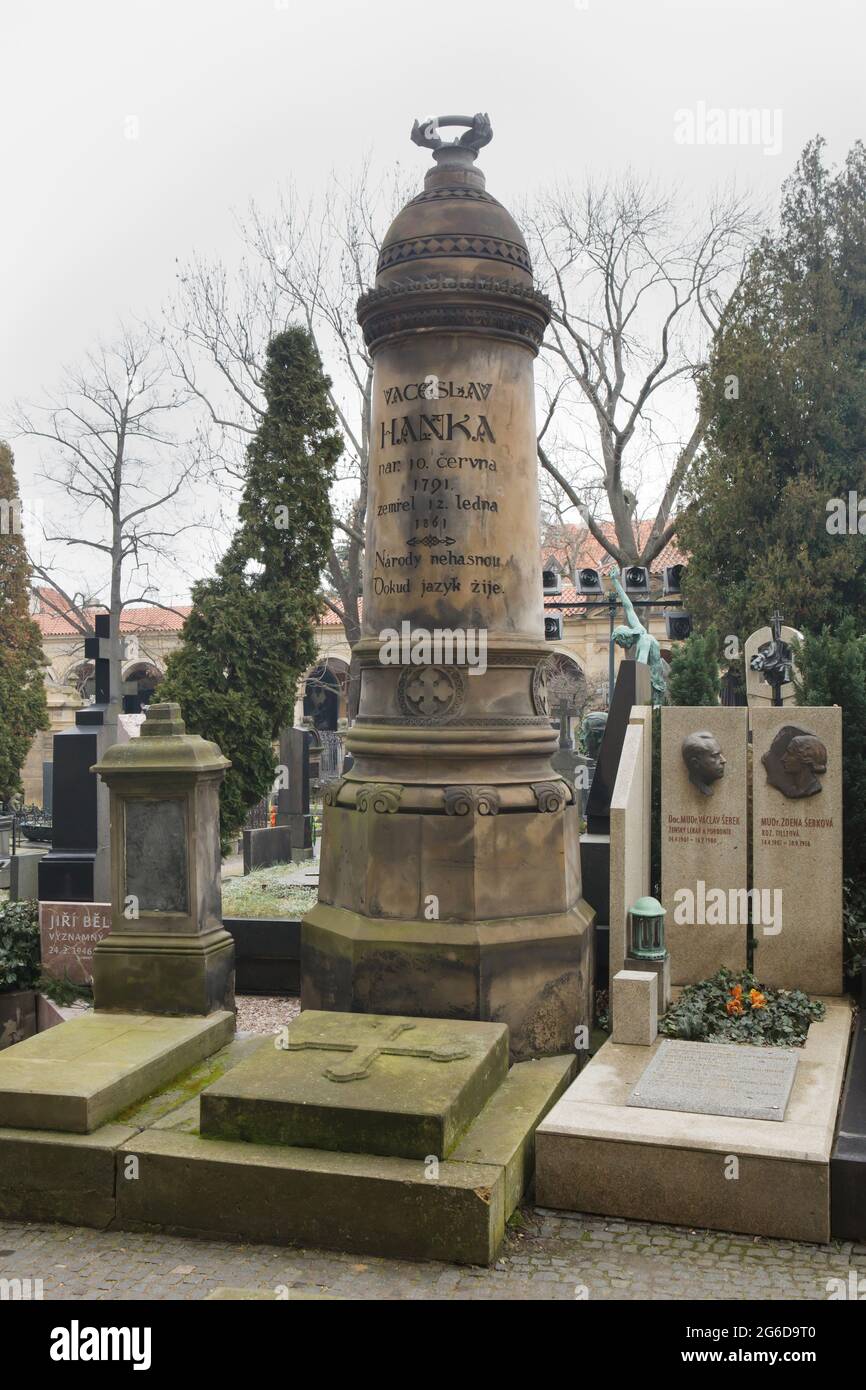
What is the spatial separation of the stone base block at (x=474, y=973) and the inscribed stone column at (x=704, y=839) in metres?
1.42

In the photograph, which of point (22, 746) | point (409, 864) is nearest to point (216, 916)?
point (409, 864)

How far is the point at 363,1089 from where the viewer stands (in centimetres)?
526

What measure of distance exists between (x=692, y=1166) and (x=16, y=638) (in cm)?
2564

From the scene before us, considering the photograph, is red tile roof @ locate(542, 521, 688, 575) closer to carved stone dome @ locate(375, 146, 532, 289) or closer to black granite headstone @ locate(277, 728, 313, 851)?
black granite headstone @ locate(277, 728, 313, 851)

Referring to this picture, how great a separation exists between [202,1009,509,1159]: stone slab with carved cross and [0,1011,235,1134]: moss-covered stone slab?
61 centimetres

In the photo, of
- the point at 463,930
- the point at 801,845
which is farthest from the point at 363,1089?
the point at 801,845

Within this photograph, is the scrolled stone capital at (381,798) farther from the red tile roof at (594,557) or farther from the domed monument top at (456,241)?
the red tile roof at (594,557)

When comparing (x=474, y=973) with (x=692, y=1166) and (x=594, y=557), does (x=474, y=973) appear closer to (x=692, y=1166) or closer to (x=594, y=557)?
(x=692, y=1166)

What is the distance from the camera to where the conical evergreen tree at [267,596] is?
16672 mm

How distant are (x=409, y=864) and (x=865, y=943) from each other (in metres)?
3.34

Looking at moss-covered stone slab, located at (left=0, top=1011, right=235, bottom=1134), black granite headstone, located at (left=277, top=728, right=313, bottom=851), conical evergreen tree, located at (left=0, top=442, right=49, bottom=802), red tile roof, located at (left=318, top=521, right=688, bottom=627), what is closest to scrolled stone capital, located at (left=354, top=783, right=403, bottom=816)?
moss-covered stone slab, located at (left=0, top=1011, right=235, bottom=1134)

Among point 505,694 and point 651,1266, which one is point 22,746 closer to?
point 505,694

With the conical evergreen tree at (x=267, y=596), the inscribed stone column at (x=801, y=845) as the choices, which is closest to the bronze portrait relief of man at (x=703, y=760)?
the inscribed stone column at (x=801, y=845)

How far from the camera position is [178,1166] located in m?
5.07
